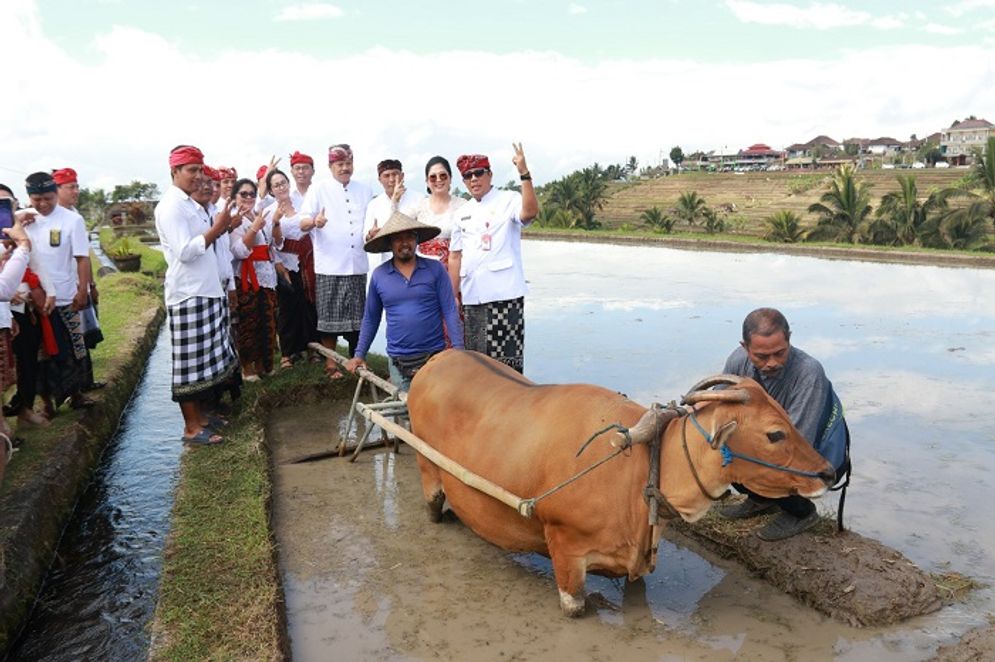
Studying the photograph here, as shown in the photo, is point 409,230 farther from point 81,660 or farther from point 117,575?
point 81,660

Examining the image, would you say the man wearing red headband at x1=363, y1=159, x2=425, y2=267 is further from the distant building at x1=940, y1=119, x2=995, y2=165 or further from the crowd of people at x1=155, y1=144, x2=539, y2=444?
→ the distant building at x1=940, y1=119, x2=995, y2=165

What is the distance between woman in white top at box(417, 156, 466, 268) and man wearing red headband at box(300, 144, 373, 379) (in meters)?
0.75

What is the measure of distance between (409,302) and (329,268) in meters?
2.17

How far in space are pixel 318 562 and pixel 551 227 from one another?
109 ft

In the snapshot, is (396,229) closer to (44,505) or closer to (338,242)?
(338,242)

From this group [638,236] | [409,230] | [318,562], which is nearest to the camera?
[318,562]

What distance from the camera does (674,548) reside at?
4.44 metres

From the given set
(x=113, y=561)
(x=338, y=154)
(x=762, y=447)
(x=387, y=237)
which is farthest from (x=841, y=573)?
(x=338, y=154)

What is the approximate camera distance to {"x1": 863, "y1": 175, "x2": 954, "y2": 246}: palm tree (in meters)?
22.4

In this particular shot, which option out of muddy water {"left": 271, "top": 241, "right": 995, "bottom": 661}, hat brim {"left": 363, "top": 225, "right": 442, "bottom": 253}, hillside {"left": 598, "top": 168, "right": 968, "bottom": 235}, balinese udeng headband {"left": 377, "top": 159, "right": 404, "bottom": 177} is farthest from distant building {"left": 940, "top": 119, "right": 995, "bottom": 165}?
hat brim {"left": 363, "top": 225, "right": 442, "bottom": 253}

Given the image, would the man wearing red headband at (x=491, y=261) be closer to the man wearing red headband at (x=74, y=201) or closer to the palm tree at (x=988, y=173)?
the man wearing red headband at (x=74, y=201)

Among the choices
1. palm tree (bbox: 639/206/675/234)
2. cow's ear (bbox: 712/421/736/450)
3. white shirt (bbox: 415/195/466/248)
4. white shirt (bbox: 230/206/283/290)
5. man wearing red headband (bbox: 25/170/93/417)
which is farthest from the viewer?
palm tree (bbox: 639/206/675/234)

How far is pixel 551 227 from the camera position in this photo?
3669 centimetres

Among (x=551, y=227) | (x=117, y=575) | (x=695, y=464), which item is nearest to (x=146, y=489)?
(x=117, y=575)
